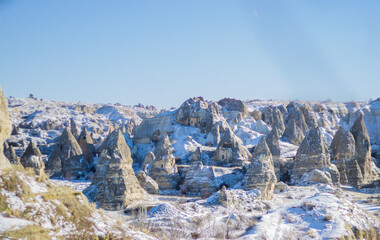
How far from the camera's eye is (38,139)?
7006cm

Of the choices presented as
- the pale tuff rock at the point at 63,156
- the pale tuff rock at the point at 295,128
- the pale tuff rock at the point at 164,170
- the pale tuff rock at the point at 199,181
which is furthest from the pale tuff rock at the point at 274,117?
the pale tuff rock at the point at 63,156

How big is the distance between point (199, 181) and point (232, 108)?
33706mm

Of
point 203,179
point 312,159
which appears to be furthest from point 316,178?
point 203,179

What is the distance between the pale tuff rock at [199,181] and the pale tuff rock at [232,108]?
29.5 meters

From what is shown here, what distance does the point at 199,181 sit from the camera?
128 feet

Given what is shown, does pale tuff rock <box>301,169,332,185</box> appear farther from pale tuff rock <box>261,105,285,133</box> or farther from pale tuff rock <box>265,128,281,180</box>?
pale tuff rock <box>261,105,285,133</box>

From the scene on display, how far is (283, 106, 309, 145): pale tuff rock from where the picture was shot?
202 ft

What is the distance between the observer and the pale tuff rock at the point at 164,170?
3997cm

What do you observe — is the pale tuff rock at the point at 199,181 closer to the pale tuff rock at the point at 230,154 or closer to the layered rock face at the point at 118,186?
the pale tuff rock at the point at 230,154

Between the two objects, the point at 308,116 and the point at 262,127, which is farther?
the point at 308,116

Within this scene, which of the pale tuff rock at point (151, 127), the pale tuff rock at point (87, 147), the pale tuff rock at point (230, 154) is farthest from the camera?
the pale tuff rock at point (151, 127)

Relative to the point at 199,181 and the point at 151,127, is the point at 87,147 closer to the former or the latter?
the point at 151,127

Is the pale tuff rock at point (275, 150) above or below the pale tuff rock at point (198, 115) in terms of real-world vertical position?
below

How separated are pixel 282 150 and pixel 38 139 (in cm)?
3563
